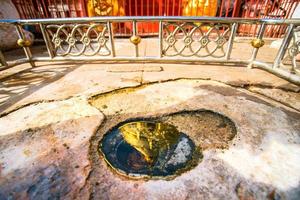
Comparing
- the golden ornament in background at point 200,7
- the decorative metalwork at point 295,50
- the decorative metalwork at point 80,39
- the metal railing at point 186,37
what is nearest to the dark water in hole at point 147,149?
the metal railing at point 186,37

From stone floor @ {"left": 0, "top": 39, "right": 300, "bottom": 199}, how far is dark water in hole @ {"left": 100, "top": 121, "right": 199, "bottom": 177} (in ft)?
0.26

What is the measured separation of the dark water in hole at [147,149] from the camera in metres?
1.36

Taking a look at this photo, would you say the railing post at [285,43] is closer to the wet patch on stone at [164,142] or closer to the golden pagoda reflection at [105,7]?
the wet patch on stone at [164,142]

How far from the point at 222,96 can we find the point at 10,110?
7.91 feet

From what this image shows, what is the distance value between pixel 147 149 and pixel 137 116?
475 millimetres

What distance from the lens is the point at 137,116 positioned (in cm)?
193

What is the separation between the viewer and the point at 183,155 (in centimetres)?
146

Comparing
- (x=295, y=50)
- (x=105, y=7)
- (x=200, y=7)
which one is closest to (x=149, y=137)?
(x=295, y=50)

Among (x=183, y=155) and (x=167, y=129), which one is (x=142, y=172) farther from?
(x=167, y=129)

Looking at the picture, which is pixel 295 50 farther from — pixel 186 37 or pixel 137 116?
pixel 137 116

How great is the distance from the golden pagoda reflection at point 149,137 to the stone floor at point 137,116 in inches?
4.8

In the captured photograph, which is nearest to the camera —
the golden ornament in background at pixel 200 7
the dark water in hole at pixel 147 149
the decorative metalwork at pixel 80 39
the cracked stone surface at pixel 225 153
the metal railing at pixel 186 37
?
the cracked stone surface at pixel 225 153

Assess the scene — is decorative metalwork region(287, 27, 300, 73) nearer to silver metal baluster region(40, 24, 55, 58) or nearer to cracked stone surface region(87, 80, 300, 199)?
cracked stone surface region(87, 80, 300, 199)

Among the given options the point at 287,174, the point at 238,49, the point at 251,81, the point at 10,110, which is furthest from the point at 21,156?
the point at 238,49
